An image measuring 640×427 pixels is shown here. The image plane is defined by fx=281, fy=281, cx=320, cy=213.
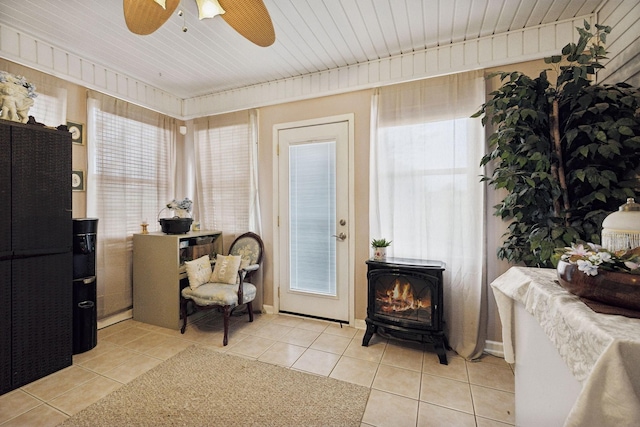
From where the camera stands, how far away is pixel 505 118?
1978mm

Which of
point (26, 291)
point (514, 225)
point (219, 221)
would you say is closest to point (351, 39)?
point (514, 225)

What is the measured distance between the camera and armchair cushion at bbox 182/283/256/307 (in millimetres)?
2697

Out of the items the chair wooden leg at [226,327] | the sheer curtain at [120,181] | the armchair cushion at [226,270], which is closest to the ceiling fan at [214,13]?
the sheer curtain at [120,181]

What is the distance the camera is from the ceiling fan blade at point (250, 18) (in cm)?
152

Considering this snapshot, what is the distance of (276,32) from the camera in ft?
7.86

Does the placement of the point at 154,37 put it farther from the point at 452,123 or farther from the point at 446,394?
the point at 446,394

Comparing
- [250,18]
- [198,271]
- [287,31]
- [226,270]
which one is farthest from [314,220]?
[250,18]

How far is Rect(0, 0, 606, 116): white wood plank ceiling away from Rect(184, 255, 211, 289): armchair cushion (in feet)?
6.89

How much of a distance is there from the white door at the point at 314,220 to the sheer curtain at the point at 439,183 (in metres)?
0.41

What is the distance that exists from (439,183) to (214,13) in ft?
7.08

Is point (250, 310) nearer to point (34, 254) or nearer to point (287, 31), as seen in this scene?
point (34, 254)

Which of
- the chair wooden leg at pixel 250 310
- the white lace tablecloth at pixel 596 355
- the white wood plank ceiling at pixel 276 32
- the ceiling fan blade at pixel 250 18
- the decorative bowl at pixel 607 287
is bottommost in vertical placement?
the chair wooden leg at pixel 250 310

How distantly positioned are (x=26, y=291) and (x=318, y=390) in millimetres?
2219

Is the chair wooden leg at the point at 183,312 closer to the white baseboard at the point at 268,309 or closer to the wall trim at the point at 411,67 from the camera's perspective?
the white baseboard at the point at 268,309
